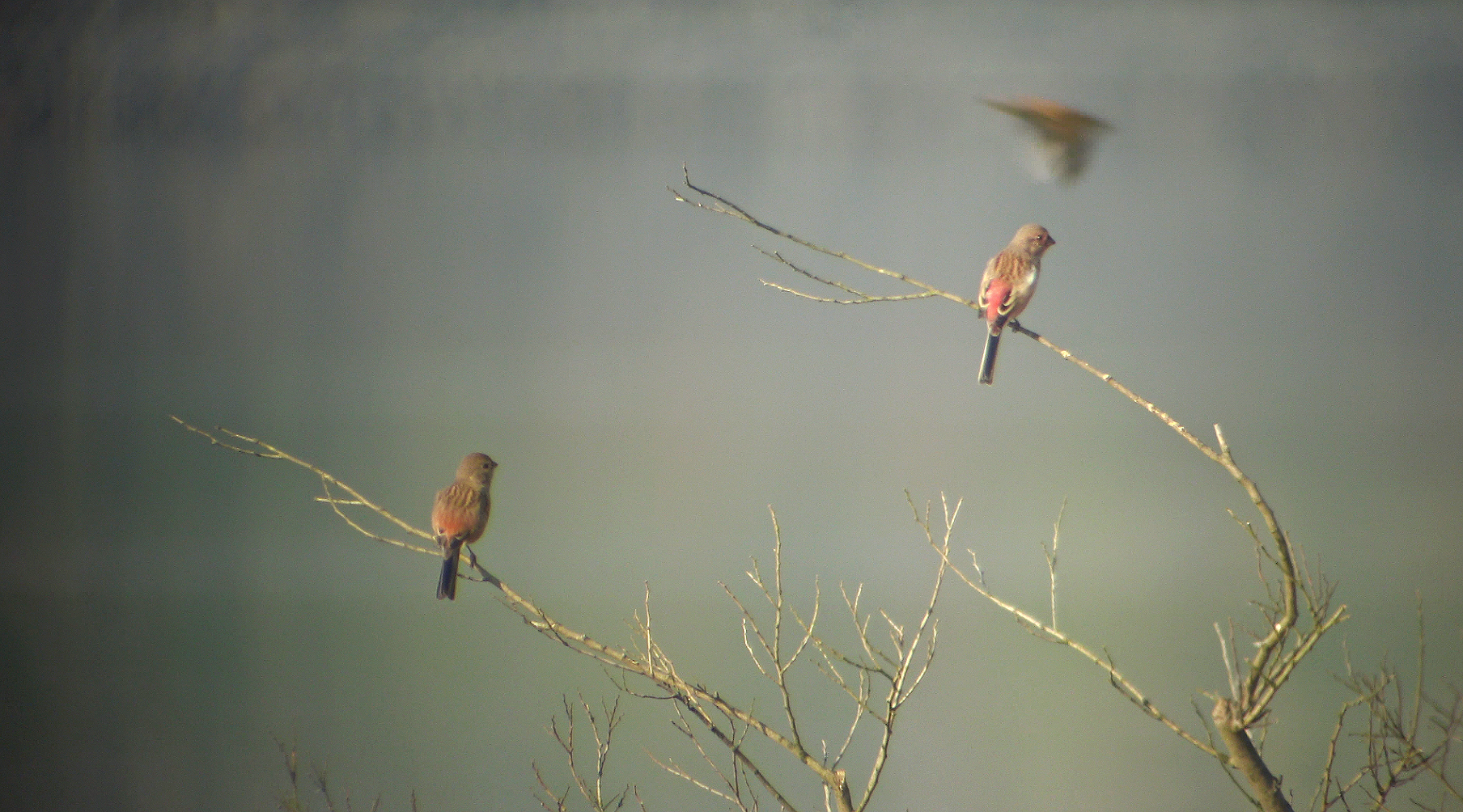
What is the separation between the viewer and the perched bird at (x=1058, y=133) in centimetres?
292

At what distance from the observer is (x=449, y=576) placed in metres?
3.16

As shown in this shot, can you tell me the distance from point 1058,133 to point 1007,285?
22.7 inches

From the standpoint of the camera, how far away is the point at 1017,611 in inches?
78.2

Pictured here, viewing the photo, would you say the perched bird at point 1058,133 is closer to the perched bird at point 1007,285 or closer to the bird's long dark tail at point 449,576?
the perched bird at point 1007,285

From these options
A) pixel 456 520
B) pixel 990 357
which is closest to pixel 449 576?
pixel 456 520

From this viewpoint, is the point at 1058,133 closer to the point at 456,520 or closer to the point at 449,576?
the point at 456,520

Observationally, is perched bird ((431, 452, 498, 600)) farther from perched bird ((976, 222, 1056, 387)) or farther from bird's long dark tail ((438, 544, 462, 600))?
perched bird ((976, 222, 1056, 387))

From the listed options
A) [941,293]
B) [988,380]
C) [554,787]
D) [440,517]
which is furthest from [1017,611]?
[554,787]

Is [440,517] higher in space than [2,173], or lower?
lower

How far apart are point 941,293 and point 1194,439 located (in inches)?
28.4

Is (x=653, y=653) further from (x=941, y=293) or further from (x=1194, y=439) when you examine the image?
(x=1194, y=439)

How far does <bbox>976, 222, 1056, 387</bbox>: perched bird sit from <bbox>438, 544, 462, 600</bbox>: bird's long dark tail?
211 cm

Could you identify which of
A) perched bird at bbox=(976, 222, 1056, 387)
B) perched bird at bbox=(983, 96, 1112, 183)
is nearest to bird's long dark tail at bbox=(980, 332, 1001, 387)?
perched bird at bbox=(976, 222, 1056, 387)

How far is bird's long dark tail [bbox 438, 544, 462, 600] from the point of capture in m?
3.15
